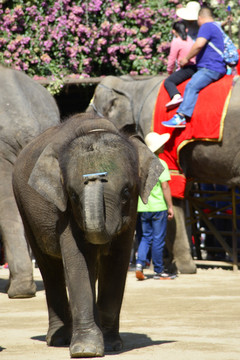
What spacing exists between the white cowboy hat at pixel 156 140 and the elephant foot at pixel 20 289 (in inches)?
107

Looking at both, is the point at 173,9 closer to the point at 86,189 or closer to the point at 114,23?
the point at 114,23

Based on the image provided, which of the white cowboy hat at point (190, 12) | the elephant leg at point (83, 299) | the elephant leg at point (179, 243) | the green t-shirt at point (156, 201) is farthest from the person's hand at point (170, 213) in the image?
the elephant leg at point (83, 299)

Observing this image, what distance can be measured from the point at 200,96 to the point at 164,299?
12.0 feet

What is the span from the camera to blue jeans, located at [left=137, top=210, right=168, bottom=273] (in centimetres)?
1099

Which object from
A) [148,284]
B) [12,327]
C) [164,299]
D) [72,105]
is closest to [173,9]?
[72,105]

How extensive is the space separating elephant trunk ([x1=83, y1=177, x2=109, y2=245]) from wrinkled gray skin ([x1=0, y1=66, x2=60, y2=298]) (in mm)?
3722

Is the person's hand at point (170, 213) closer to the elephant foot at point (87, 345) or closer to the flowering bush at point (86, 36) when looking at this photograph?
the flowering bush at point (86, 36)

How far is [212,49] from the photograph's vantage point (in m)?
11.8

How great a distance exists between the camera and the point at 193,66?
39.8 feet

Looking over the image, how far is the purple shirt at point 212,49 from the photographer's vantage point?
1177 cm

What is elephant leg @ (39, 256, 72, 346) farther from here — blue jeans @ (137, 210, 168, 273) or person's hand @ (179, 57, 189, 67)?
person's hand @ (179, 57, 189, 67)

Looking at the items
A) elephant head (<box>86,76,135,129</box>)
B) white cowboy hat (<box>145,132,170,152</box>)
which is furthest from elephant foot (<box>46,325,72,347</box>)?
elephant head (<box>86,76,135,129</box>)

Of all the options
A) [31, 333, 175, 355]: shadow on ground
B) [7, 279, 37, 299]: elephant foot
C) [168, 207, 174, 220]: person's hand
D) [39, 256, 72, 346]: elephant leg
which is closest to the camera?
[31, 333, 175, 355]: shadow on ground

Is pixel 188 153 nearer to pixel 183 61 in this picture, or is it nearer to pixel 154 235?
pixel 183 61
